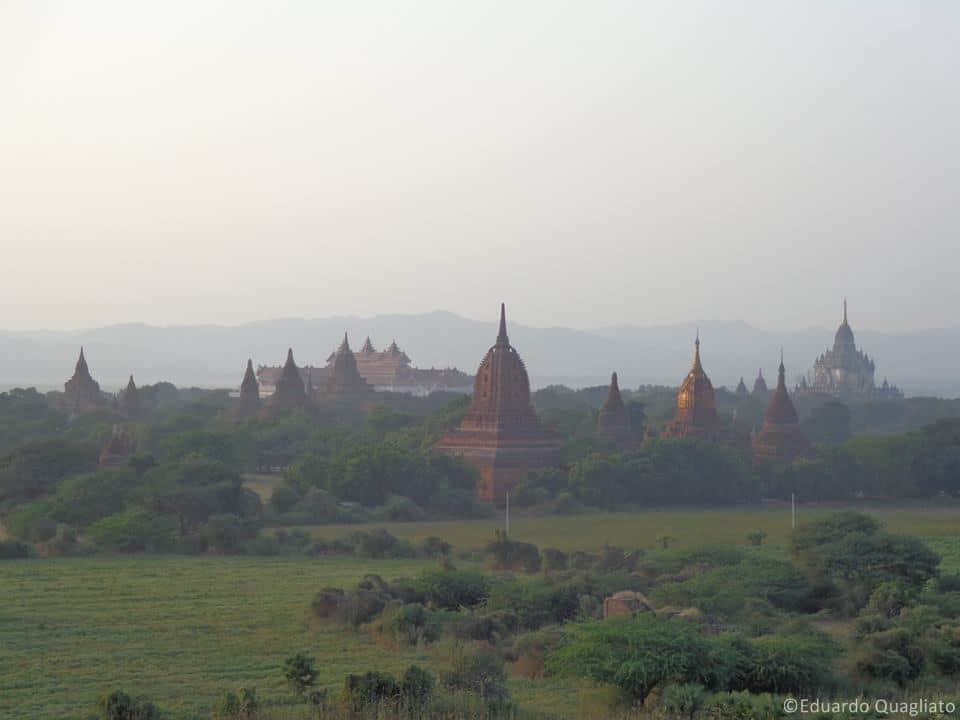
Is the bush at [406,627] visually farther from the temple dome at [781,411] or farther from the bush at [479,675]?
the temple dome at [781,411]

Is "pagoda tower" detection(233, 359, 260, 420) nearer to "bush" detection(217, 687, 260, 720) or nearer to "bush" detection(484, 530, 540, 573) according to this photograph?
"bush" detection(484, 530, 540, 573)

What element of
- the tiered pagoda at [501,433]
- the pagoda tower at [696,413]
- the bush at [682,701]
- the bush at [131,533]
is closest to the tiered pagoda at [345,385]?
the pagoda tower at [696,413]

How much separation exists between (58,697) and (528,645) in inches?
276

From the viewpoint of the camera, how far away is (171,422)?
6862 cm

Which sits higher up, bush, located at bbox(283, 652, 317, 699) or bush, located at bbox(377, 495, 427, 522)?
bush, located at bbox(377, 495, 427, 522)

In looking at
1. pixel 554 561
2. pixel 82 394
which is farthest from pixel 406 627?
pixel 82 394

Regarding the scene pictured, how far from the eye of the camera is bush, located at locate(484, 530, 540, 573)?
35.3m

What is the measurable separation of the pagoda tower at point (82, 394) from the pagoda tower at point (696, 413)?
3469cm

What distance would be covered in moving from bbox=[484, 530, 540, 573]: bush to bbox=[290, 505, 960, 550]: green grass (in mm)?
4108

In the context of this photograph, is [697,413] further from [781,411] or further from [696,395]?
[781,411]

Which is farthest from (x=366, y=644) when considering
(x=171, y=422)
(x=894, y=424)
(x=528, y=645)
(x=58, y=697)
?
(x=894, y=424)

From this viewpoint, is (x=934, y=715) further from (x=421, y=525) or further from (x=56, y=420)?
(x=56, y=420)

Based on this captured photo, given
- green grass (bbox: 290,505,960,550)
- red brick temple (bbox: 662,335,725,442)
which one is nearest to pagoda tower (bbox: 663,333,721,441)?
red brick temple (bbox: 662,335,725,442)

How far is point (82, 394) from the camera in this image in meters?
85.4
